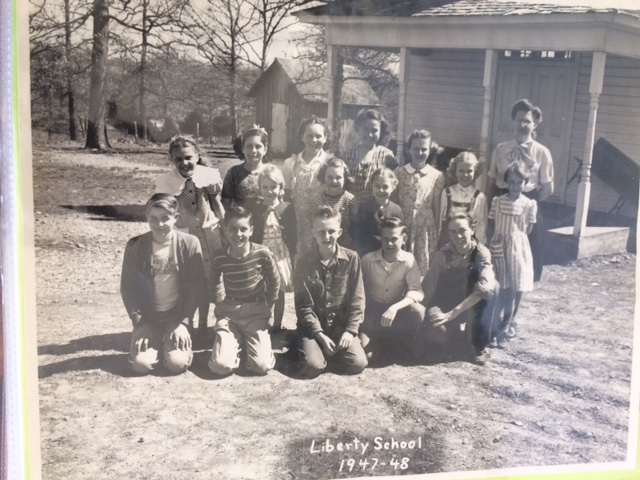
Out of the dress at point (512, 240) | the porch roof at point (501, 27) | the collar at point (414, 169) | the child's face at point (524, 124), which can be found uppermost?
the porch roof at point (501, 27)

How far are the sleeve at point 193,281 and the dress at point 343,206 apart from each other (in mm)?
601

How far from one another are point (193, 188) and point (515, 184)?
1.76 meters

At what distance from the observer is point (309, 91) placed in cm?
384

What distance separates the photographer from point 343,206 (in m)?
3.89

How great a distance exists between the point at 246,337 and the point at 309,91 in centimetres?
129

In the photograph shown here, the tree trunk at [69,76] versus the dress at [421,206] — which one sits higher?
the tree trunk at [69,76]

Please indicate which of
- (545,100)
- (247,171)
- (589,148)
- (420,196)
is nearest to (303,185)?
(247,171)

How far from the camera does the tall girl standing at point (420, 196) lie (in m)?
3.98

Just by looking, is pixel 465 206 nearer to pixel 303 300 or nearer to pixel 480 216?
pixel 480 216

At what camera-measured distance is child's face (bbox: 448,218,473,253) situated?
13.4ft

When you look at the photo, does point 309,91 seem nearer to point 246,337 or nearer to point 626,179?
point 246,337

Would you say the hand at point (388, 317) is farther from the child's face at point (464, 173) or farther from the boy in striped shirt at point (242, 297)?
the child's face at point (464, 173)

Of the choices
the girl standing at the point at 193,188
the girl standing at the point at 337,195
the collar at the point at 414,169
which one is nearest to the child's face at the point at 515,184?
the collar at the point at 414,169

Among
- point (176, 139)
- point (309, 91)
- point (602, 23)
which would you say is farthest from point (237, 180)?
point (602, 23)
